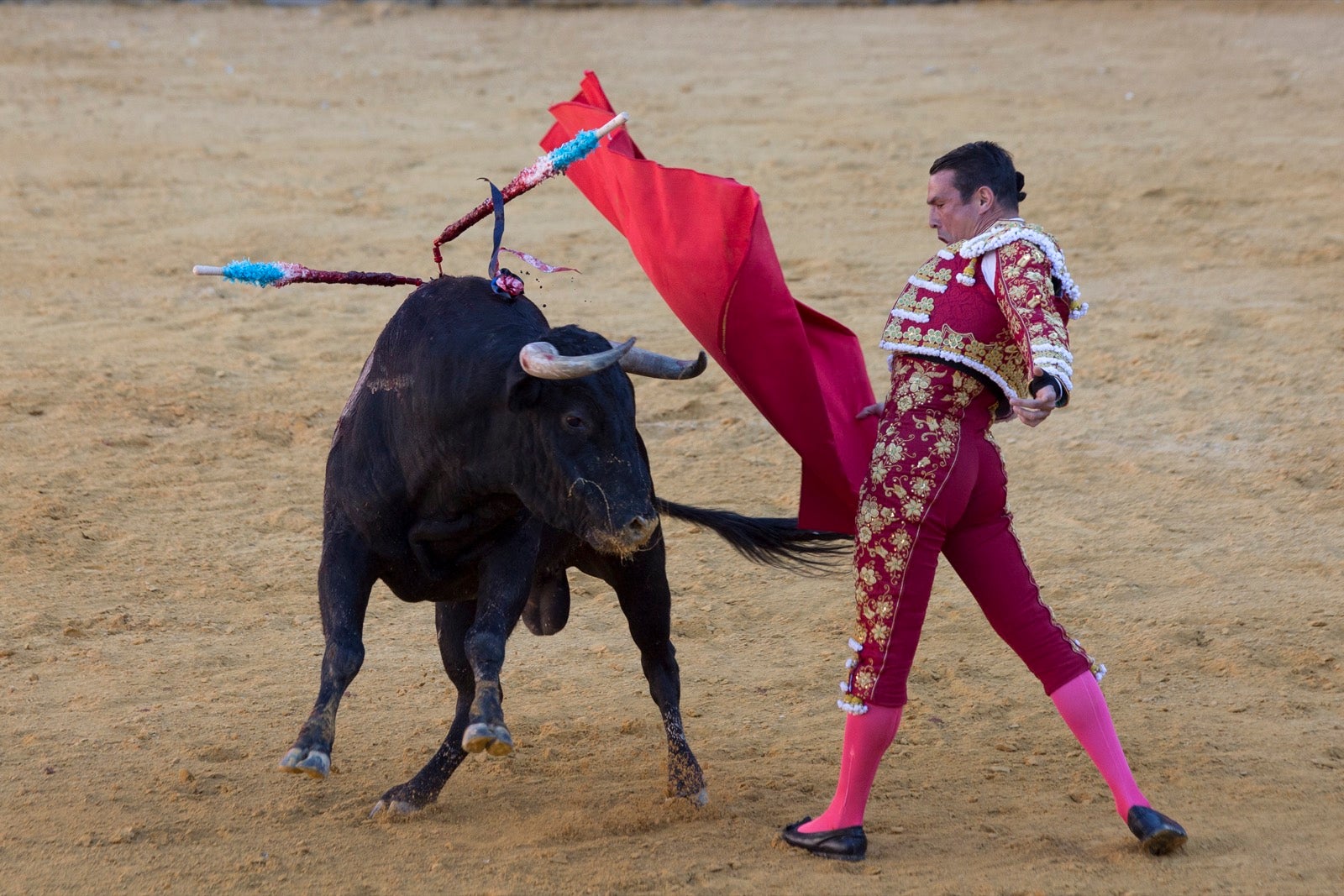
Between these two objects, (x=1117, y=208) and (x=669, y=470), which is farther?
(x=1117, y=208)

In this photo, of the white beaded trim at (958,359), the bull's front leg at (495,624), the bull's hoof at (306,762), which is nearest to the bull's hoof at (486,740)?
the bull's front leg at (495,624)

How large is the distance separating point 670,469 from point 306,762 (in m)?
3.62

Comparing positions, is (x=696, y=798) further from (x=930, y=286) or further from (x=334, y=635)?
(x=930, y=286)

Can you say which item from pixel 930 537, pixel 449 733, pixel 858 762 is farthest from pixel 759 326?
pixel 449 733

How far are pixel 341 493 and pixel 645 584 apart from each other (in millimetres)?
882

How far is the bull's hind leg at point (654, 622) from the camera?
409cm

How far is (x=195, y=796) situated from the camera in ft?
13.1

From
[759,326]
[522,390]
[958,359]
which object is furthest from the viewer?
[759,326]

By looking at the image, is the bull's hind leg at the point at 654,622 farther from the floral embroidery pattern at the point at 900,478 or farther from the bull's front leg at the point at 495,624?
the floral embroidery pattern at the point at 900,478

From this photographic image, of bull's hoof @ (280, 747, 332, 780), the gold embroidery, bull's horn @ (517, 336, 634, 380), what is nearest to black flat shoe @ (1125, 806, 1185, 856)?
the gold embroidery

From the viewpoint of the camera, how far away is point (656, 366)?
3.76 meters

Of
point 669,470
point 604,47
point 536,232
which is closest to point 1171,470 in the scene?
point 669,470

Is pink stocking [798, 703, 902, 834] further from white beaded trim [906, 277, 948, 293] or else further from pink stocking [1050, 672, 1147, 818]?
white beaded trim [906, 277, 948, 293]

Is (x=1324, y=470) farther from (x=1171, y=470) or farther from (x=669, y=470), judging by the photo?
(x=669, y=470)
